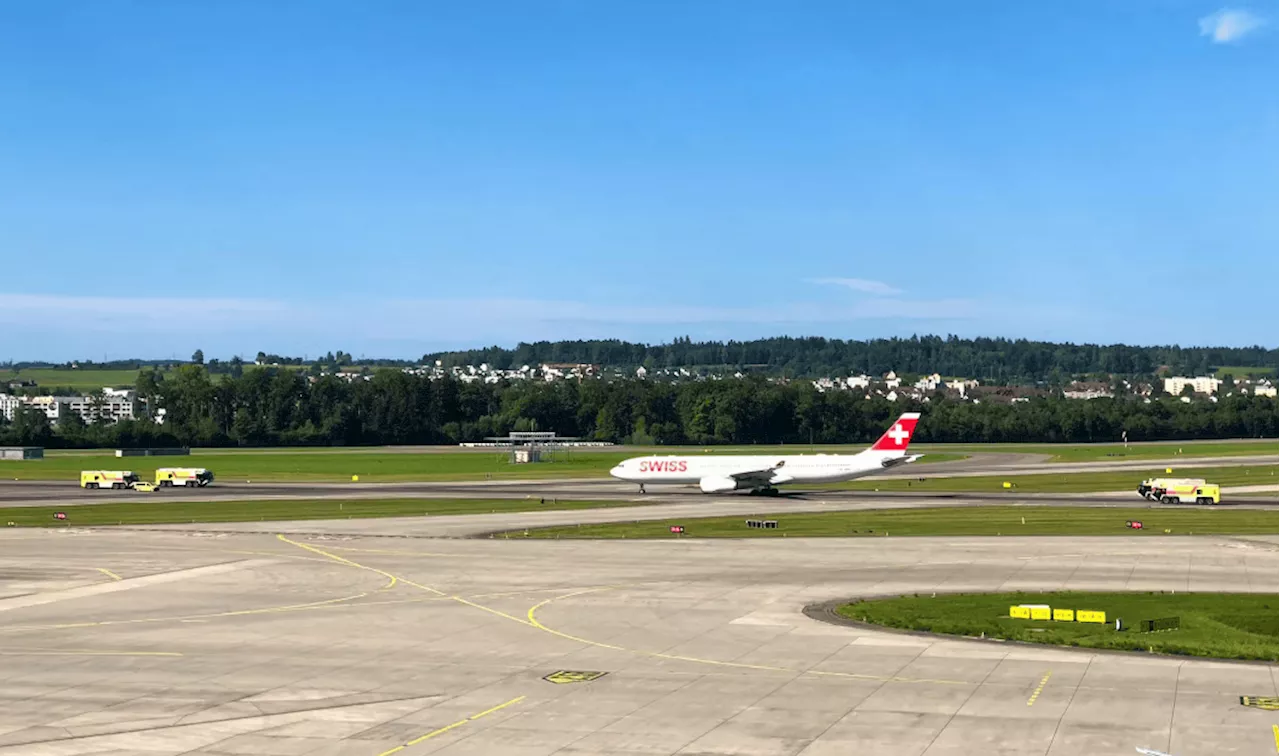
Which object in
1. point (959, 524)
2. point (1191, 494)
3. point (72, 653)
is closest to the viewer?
point (72, 653)

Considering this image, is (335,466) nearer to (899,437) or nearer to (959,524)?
(899,437)

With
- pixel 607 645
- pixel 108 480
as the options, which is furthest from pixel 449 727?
pixel 108 480

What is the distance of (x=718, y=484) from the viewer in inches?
4498

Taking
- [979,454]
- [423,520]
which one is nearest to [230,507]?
[423,520]

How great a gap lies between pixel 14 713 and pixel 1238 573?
5164cm

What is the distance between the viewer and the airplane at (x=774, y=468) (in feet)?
368

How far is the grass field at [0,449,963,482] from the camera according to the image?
152000 millimetres

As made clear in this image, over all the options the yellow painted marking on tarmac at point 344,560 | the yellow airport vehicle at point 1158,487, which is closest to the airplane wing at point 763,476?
the yellow airport vehicle at point 1158,487

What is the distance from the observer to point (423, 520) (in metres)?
93.2

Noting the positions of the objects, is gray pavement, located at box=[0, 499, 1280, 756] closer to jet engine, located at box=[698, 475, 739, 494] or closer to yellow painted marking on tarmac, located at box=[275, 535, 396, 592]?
yellow painted marking on tarmac, located at box=[275, 535, 396, 592]

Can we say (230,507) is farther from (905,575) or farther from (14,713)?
(14,713)

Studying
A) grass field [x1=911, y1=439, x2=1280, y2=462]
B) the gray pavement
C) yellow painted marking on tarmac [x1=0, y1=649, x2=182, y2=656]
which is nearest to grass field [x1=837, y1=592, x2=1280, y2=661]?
the gray pavement

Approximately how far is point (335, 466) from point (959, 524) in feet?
354

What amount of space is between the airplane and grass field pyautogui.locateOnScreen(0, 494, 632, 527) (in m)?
10.3
